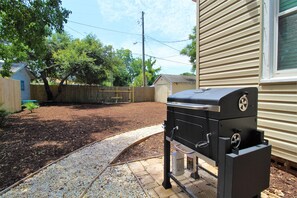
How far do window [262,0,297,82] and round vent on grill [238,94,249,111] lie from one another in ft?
4.54

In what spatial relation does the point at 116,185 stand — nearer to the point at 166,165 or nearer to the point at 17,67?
the point at 166,165

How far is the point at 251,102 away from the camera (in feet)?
5.03

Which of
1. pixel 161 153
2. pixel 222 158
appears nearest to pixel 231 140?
pixel 222 158

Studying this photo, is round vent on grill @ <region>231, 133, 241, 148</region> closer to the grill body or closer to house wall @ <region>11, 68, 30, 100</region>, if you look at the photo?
the grill body

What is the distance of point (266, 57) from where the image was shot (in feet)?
8.55

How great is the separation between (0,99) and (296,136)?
10.1 metres

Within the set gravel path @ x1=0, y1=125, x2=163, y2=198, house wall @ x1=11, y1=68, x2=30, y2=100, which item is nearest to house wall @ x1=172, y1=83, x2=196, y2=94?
gravel path @ x1=0, y1=125, x2=163, y2=198

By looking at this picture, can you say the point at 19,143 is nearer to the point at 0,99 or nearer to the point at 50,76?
the point at 0,99

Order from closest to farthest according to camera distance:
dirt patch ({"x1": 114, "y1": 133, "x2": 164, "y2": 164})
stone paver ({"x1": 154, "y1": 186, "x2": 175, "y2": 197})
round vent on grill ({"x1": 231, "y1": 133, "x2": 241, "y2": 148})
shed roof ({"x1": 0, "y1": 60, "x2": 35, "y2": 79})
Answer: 1. round vent on grill ({"x1": 231, "y1": 133, "x2": 241, "y2": 148})
2. stone paver ({"x1": 154, "y1": 186, "x2": 175, "y2": 197})
3. dirt patch ({"x1": 114, "y1": 133, "x2": 164, "y2": 164})
4. shed roof ({"x1": 0, "y1": 60, "x2": 35, "y2": 79})

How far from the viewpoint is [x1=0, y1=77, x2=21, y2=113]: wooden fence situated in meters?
7.60

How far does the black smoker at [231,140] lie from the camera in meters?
1.30

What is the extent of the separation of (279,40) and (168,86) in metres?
13.4

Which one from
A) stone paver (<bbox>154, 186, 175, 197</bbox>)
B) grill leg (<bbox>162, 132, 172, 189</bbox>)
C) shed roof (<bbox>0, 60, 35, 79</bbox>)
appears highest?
shed roof (<bbox>0, 60, 35, 79</bbox>)

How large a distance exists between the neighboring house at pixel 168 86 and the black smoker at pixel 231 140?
45.5 ft
